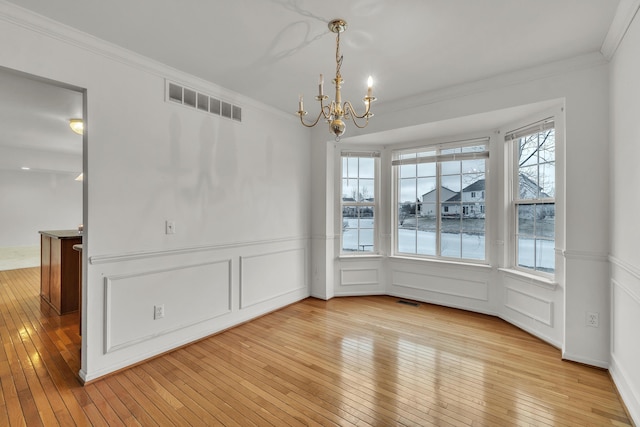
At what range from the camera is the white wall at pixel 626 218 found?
1.86m

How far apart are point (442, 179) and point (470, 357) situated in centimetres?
236

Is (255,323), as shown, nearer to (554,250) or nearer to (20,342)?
(20,342)

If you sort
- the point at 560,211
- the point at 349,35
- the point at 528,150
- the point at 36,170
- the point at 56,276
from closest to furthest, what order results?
the point at 349,35
the point at 560,211
the point at 528,150
the point at 56,276
the point at 36,170

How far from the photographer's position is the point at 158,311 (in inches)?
105

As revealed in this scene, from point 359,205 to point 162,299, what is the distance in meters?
2.94

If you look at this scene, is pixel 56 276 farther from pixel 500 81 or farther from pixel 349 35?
pixel 500 81

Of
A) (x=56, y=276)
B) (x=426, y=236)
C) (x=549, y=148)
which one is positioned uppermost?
(x=549, y=148)

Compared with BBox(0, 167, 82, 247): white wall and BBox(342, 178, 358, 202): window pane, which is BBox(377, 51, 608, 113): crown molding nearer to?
BBox(342, 178, 358, 202): window pane

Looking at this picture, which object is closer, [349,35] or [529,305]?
[349,35]

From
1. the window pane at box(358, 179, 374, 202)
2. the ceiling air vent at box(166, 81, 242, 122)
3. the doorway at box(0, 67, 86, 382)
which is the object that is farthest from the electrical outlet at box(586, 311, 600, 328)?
the doorway at box(0, 67, 86, 382)

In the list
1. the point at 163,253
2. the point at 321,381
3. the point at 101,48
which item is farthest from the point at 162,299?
the point at 101,48

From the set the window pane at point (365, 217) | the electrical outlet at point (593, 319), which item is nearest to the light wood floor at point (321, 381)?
the electrical outlet at point (593, 319)

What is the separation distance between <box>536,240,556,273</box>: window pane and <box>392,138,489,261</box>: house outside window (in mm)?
681

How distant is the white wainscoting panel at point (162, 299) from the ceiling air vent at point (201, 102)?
163 cm
